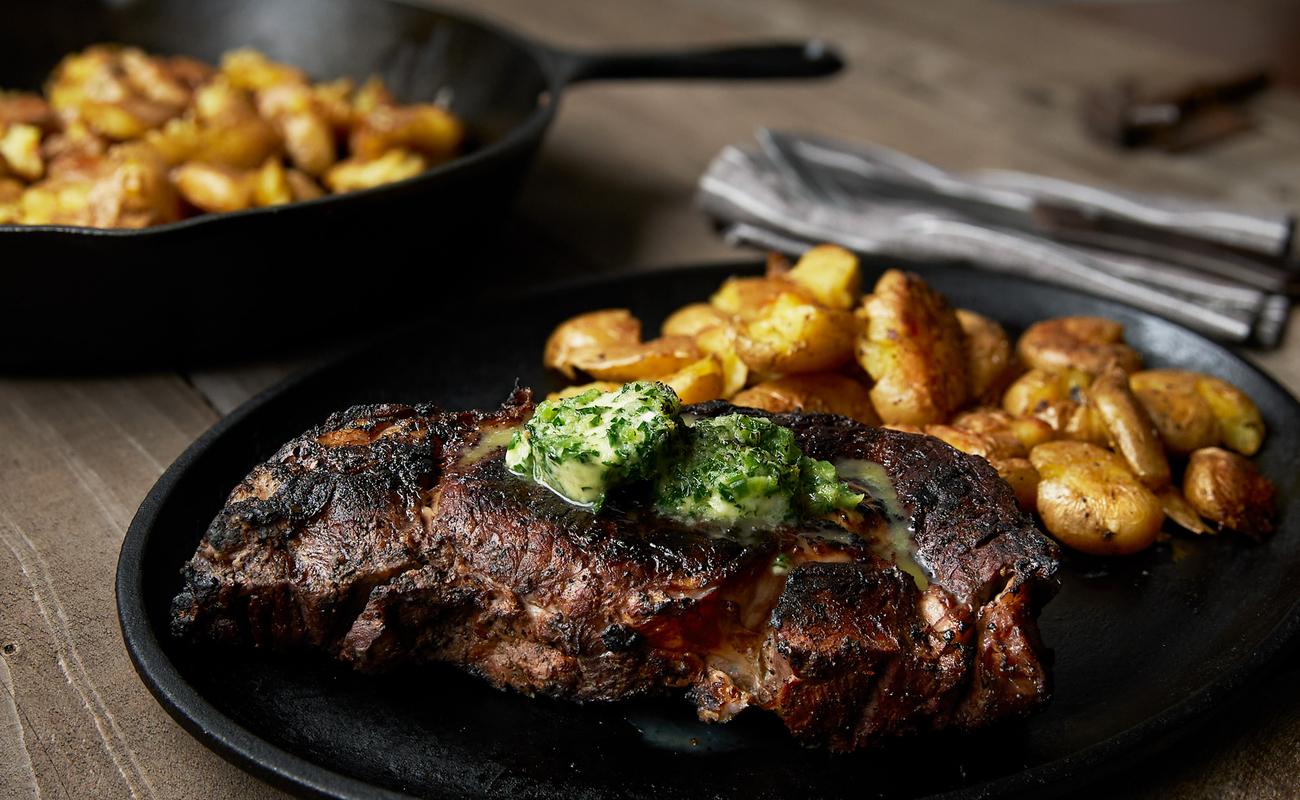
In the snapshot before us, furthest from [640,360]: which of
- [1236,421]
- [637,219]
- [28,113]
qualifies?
[28,113]

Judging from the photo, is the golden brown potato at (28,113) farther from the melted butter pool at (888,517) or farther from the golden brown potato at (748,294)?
the melted butter pool at (888,517)

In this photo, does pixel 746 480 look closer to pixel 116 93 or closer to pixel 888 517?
pixel 888 517

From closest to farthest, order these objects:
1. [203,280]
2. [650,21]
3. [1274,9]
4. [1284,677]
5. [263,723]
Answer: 1. [263,723]
2. [1284,677]
3. [203,280]
4. [650,21]
5. [1274,9]

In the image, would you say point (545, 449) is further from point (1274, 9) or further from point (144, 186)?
point (1274, 9)

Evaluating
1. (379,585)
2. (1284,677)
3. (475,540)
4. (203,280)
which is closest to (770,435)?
(475,540)

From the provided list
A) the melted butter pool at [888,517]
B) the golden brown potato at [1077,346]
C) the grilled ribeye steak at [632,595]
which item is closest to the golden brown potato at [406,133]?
the grilled ribeye steak at [632,595]
